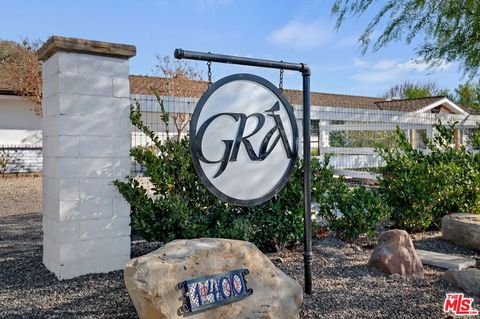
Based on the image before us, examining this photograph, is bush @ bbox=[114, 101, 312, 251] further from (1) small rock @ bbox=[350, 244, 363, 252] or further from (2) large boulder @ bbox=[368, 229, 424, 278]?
(2) large boulder @ bbox=[368, 229, 424, 278]

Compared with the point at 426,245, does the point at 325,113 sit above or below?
above

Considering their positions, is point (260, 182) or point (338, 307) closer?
point (338, 307)

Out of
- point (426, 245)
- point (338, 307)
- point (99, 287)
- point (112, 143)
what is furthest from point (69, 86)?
point (426, 245)

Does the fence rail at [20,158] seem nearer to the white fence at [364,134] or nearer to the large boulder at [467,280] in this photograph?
the white fence at [364,134]

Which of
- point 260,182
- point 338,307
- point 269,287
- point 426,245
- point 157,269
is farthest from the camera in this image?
point 426,245

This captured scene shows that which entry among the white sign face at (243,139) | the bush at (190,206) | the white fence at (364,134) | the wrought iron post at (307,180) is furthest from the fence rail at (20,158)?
the wrought iron post at (307,180)

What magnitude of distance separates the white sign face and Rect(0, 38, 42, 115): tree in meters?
14.8

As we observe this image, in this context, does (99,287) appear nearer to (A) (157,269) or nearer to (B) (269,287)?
(A) (157,269)

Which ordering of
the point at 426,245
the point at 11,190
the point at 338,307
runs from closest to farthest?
the point at 338,307 < the point at 426,245 < the point at 11,190

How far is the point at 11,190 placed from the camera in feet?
41.4

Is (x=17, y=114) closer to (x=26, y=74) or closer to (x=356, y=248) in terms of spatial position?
(x=26, y=74)

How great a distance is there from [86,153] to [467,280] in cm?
378

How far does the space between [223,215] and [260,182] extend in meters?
1.05

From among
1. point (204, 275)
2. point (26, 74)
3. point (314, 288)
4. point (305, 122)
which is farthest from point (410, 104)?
point (204, 275)
